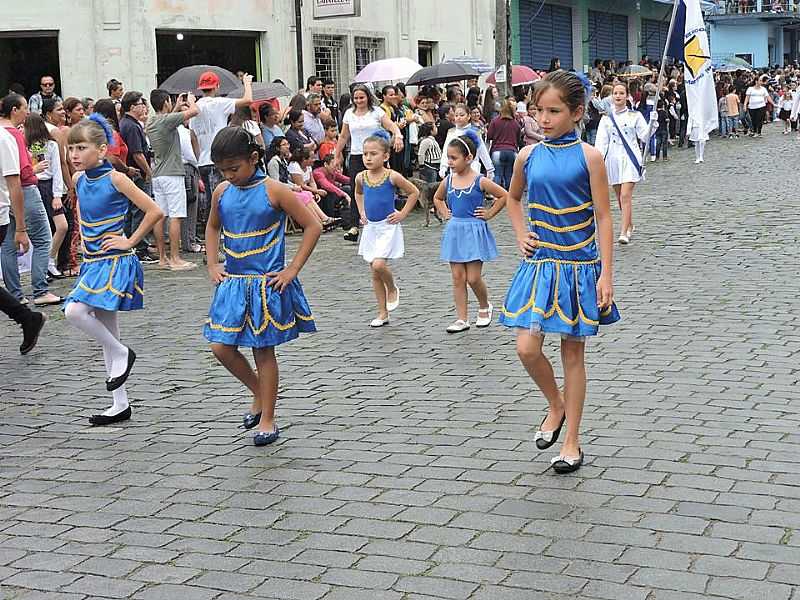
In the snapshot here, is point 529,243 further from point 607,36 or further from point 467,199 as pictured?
point 607,36

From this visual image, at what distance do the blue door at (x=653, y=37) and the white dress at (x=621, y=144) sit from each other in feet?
126

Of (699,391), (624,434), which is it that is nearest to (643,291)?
(699,391)

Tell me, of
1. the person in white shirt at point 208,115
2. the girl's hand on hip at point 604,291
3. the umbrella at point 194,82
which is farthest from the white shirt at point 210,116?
the girl's hand on hip at point 604,291

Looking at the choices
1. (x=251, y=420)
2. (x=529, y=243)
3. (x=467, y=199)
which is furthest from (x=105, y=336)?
(x=467, y=199)

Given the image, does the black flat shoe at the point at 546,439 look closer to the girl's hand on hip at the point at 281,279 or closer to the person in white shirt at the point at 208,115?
the girl's hand on hip at the point at 281,279

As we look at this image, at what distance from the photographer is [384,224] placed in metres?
9.87

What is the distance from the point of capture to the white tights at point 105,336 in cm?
689

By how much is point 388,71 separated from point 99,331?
14343 millimetres

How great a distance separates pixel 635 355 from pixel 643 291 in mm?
2557

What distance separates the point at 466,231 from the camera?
957 centimetres

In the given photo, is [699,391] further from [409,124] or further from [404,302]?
[409,124]

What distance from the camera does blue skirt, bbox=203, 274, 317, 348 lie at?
20.2 feet

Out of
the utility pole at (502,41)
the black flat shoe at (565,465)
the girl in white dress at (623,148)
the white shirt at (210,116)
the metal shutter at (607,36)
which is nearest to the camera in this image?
the black flat shoe at (565,465)

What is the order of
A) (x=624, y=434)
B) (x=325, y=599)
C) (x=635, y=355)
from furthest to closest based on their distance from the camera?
(x=635, y=355)
(x=624, y=434)
(x=325, y=599)
